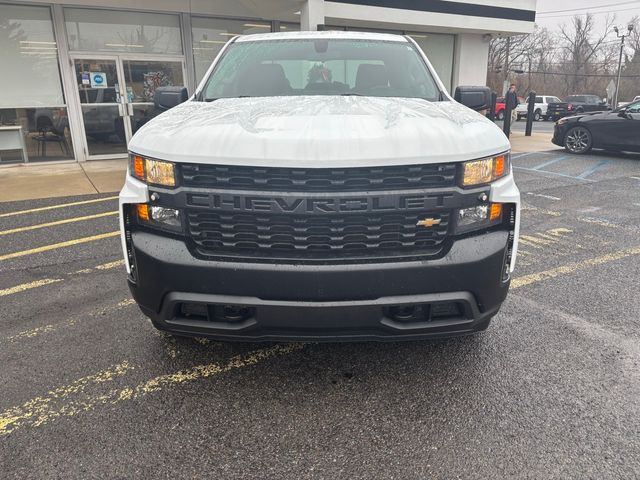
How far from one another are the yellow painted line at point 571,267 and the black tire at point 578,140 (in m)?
8.09

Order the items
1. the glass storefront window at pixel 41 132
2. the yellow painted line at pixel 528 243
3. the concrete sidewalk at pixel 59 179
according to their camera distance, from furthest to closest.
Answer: the glass storefront window at pixel 41 132
the concrete sidewalk at pixel 59 179
the yellow painted line at pixel 528 243

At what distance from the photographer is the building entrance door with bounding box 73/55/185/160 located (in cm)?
1078

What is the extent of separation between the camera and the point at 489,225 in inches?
96.0

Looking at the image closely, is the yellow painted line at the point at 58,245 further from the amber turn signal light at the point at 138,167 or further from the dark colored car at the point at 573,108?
the dark colored car at the point at 573,108

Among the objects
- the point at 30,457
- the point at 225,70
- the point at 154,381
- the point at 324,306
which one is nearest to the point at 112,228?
the point at 225,70

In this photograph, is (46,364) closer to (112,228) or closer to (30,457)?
(30,457)

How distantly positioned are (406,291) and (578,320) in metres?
1.89

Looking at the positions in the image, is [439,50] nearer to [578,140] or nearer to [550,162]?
[578,140]

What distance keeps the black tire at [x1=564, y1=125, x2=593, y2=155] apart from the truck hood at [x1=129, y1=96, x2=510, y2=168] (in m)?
11.0

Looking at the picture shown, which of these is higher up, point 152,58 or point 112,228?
point 152,58

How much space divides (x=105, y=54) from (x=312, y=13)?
4657 mm

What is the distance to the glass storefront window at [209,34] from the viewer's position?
457 inches

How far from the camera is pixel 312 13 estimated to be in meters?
10.6

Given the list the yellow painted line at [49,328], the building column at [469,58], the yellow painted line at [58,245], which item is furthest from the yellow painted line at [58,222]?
the building column at [469,58]
